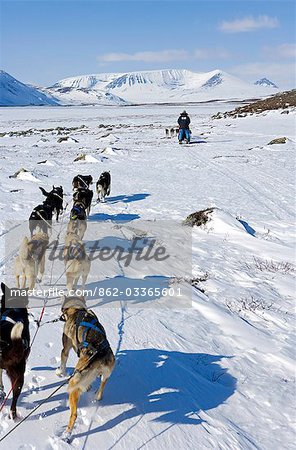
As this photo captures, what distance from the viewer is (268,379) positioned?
181 inches

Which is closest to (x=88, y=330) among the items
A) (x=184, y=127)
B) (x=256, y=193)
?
(x=256, y=193)

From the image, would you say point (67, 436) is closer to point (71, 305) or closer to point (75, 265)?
point (71, 305)

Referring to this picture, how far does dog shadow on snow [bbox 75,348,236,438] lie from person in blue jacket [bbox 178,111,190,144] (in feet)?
77.5

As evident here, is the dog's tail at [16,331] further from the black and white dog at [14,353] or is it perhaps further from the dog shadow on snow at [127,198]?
the dog shadow on snow at [127,198]

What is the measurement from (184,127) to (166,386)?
2462 cm

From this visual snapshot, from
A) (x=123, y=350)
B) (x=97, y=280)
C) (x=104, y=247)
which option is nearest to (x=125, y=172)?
(x=104, y=247)

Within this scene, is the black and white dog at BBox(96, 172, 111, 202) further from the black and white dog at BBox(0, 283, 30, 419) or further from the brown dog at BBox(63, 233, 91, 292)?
the black and white dog at BBox(0, 283, 30, 419)

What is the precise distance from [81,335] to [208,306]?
286 cm

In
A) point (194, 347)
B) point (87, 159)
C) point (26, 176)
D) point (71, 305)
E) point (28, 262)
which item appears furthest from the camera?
point (87, 159)

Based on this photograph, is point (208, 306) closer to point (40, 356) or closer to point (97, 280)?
point (97, 280)

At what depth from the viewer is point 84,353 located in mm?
3395

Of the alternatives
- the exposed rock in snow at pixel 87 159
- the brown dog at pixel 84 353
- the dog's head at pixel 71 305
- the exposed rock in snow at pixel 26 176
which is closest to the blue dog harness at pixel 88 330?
the brown dog at pixel 84 353

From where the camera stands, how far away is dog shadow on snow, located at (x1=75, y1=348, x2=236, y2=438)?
12.1 feet

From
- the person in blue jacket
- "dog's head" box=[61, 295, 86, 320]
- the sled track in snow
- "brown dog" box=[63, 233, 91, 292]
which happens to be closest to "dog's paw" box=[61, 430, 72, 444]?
"dog's head" box=[61, 295, 86, 320]
